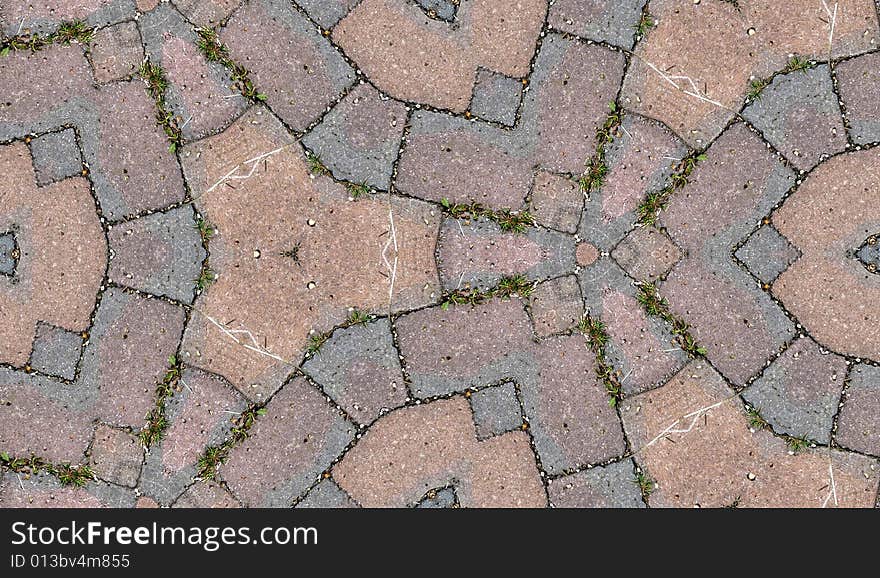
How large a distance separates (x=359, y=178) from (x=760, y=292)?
221cm

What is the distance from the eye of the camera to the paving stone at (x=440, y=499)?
3164mm

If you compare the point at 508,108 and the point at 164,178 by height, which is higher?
the point at 508,108

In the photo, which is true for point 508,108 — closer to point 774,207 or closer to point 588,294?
point 588,294

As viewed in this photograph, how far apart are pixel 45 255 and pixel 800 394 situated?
4.08m

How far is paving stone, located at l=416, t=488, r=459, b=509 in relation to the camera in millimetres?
3164

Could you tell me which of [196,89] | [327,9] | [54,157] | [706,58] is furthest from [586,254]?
[54,157]

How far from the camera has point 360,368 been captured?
3.15 metres

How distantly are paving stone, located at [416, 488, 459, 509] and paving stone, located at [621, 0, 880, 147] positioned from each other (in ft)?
7.42

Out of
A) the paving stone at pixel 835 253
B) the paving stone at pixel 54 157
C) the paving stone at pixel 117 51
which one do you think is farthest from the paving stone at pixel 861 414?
the paving stone at pixel 54 157

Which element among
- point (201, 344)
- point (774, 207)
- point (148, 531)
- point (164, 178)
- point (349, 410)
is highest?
point (164, 178)

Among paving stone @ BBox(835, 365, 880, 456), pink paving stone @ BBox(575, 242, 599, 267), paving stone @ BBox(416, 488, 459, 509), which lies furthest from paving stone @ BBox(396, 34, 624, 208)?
paving stone @ BBox(835, 365, 880, 456)

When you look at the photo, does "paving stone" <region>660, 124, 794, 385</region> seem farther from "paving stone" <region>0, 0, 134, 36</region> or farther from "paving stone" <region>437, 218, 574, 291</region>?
"paving stone" <region>0, 0, 134, 36</region>

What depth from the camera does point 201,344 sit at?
313 cm

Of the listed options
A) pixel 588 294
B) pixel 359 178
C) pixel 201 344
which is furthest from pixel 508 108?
pixel 201 344
